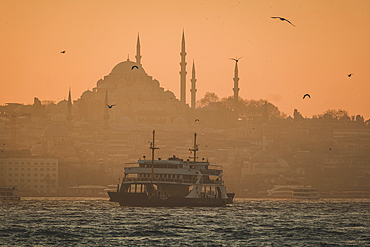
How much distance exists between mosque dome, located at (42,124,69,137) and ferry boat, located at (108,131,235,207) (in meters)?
89.4

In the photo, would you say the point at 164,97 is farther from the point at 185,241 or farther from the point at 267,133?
Answer: the point at 185,241

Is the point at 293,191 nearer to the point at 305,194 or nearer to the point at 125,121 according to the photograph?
the point at 305,194

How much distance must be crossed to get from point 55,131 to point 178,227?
356 feet

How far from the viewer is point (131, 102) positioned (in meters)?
183

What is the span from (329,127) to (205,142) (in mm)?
31057

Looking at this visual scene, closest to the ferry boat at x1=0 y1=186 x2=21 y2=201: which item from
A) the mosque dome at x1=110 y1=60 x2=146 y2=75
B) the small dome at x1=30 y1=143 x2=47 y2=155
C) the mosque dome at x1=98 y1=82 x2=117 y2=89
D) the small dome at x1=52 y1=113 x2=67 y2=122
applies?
the small dome at x1=30 y1=143 x2=47 y2=155

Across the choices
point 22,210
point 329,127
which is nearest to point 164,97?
point 329,127

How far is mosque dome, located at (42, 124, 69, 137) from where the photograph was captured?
161500mm

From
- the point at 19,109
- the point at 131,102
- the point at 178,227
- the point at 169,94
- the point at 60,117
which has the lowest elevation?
the point at 178,227

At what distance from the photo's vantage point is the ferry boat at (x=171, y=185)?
71.6m

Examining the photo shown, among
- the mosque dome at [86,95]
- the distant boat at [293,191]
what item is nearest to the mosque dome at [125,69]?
the mosque dome at [86,95]

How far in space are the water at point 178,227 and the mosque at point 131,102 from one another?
109 meters

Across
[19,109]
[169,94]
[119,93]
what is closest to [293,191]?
[119,93]

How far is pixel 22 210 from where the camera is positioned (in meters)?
71.1
